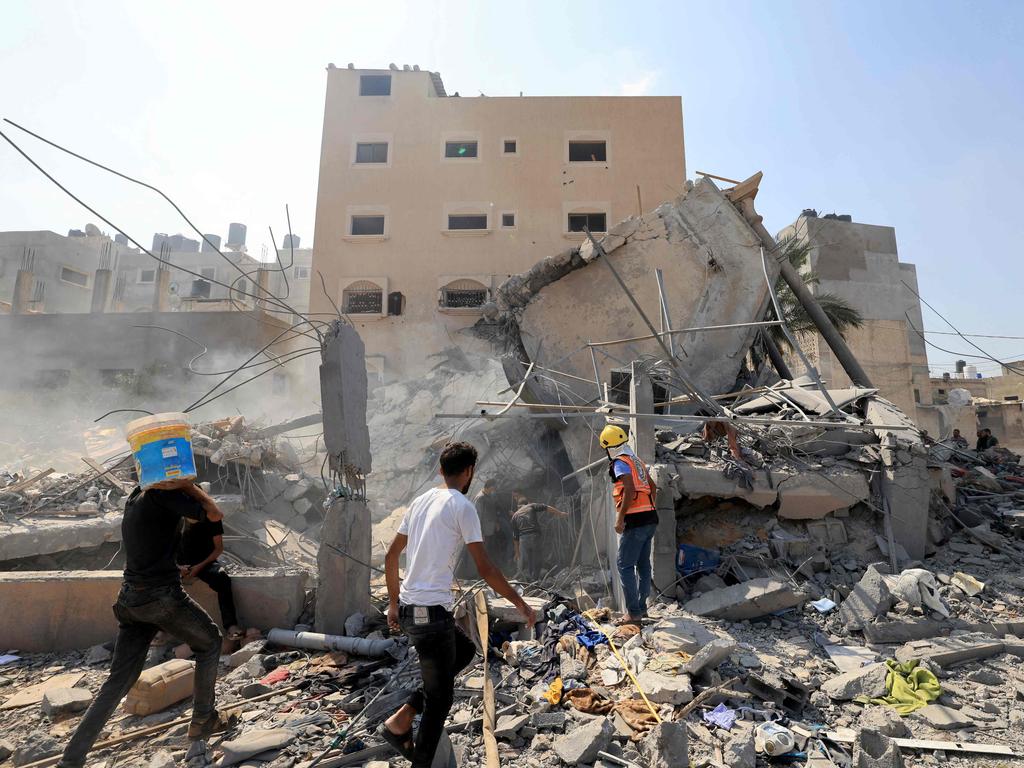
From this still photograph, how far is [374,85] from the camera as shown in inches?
1004

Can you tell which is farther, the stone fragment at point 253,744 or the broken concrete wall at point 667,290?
the broken concrete wall at point 667,290

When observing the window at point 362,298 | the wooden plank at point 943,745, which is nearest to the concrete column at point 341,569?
the wooden plank at point 943,745

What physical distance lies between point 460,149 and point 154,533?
24214mm

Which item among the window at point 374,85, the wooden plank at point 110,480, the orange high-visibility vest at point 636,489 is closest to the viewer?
the orange high-visibility vest at point 636,489

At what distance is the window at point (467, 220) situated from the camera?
24.1 metres

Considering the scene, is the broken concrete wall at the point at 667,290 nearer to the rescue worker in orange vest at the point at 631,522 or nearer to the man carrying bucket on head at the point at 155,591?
the rescue worker in orange vest at the point at 631,522

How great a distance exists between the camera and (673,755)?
2896 millimetres

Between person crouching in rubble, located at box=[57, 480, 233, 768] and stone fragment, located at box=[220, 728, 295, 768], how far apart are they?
0.76 feet

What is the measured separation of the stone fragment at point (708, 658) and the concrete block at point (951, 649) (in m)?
1.43

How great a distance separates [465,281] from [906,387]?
18414mm

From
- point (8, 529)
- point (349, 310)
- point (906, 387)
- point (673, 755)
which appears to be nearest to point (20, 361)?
point (349, 310)

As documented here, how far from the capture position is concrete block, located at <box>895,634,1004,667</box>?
4.17 metres

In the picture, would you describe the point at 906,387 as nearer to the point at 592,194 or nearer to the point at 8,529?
the point at 592,194

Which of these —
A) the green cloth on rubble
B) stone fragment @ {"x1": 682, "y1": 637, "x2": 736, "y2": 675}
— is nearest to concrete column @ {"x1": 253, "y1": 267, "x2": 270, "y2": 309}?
stone fragment @ {"x1": 682, "y1": 637, "x2": 736, "y2": 675}
